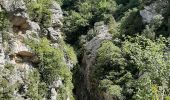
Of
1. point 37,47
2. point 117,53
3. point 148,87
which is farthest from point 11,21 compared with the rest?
point 148,87

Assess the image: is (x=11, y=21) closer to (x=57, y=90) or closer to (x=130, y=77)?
(x=57, y=90)

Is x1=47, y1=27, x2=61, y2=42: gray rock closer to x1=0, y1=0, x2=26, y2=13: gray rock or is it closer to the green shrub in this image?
the green shrub

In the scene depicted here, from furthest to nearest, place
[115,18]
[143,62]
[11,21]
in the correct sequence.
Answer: [115,18], [11,21], [143,62]

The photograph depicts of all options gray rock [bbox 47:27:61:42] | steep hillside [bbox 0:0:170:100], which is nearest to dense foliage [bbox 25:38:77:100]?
steep hillside [bbox 0:0:170:100]

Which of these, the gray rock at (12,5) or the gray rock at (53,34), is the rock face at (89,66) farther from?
the gray rock at (12,5)

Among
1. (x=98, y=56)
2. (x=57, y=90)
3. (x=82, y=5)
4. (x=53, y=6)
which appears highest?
(x=82, y=5)

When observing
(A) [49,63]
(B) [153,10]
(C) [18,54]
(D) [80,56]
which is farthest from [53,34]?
(D) [80,56]

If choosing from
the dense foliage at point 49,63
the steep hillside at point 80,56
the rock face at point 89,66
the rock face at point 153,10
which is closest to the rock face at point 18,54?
the steep hillside at point 80,56
